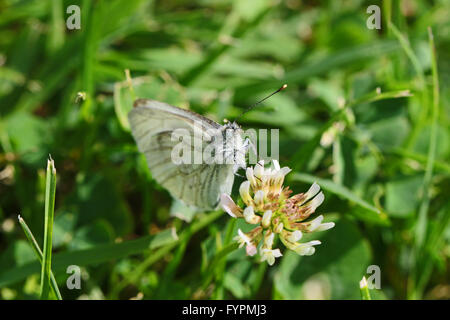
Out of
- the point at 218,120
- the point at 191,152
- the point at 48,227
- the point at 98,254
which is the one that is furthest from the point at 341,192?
the point at 48,227

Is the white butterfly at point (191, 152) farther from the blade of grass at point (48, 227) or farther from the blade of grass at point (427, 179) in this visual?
the blade of grass at point (427, 179)

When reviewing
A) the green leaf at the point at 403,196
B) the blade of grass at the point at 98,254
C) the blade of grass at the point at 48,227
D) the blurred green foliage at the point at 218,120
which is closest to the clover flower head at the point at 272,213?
the blurred green foliage at the point at 218,120

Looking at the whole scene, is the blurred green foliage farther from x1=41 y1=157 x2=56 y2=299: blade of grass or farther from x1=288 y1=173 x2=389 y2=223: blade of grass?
x1=41 y1=157 x2=56 y2=299: blade of grass

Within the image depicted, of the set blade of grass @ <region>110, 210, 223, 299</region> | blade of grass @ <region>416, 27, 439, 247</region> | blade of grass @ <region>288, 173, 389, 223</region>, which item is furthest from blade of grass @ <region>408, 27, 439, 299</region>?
blade of grass @ <region>110, 210, 223, 299</region>

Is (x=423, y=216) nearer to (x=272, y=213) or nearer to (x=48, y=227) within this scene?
(x=272, y=213)
